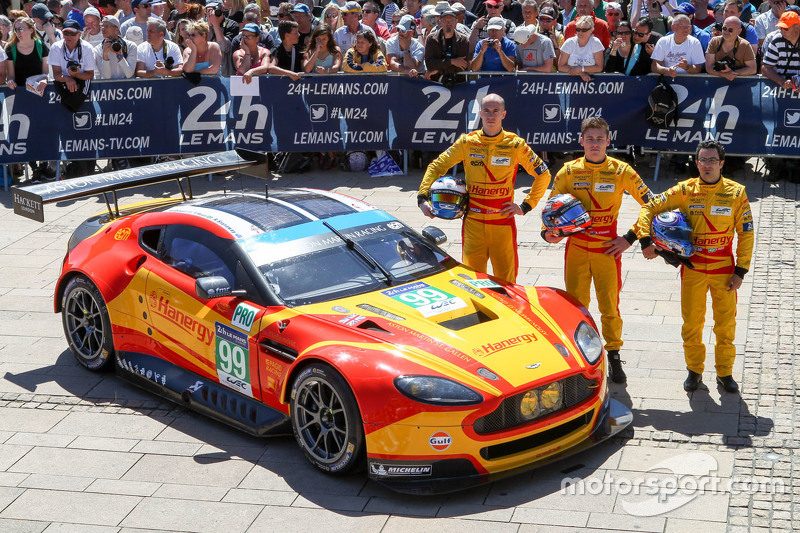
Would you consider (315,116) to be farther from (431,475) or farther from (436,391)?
(431,475)

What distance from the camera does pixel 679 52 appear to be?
14.6m

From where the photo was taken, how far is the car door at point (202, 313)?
805 cm

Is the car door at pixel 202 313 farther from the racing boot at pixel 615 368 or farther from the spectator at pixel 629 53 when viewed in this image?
the spectator at pixel 629 53

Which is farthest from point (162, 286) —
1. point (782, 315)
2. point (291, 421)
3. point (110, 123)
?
point (110, 123)

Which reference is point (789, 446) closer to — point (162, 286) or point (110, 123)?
point (162, 286)

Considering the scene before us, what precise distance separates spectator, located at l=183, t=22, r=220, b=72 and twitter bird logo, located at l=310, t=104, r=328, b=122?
138 centimetres

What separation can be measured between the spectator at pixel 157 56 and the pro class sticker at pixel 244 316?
817 centimetres

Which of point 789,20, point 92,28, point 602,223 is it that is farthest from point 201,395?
point 92,28

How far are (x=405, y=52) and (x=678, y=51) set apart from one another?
3529 mm

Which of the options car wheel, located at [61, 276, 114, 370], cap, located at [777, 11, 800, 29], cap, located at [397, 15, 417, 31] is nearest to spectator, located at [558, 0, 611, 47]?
cap, located at [397, 15, 417, 31]

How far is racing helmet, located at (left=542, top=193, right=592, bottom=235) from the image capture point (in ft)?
28.7

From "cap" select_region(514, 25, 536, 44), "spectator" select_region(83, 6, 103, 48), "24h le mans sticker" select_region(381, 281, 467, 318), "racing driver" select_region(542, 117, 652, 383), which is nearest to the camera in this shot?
"24h le mans sticker" select_region(381, 281, 467, 318)

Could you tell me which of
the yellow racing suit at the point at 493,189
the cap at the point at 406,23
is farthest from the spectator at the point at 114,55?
the yellow racing suit at the point at 493,189

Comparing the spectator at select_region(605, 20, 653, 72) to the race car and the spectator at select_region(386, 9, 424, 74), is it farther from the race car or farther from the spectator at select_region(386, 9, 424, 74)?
the race car
